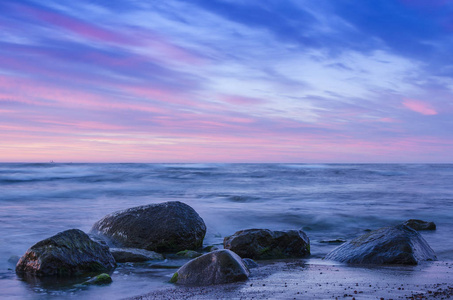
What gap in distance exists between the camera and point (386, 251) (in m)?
6.27

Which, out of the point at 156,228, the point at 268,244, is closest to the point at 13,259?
the point at 156,228

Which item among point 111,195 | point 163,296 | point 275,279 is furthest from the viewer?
point 111,195

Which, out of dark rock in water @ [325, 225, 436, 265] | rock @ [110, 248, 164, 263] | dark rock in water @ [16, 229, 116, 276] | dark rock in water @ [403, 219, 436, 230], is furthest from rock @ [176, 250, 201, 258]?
dark rock in water @ [403, 219, 436, 230]

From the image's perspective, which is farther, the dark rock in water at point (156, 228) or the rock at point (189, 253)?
the dark rock in water at point (156, 228)

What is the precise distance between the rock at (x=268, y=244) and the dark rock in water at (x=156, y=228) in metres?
1.06

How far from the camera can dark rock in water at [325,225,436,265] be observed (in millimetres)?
6125

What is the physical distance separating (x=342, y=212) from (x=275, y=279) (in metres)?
9.49

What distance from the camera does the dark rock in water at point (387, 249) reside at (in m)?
6.12

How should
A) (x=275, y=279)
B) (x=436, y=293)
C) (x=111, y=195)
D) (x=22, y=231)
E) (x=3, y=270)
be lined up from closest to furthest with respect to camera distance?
(x=436, y=293) → (x=275, y=279) → (x=3, y=270) → (x=22, y=231) → (x=111, y=195)

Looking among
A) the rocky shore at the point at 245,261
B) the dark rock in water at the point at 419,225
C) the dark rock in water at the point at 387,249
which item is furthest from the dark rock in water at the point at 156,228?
the dark rock in water at the point at 419,225

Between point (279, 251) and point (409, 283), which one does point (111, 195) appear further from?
point (409, 283)

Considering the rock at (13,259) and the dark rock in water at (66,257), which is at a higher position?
the dark rock in water at (66,257)

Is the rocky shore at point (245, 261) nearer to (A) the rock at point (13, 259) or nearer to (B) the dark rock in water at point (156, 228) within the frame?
(B) the dark rock in water at point (156, 228)

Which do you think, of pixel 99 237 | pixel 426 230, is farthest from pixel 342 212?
pixel 99 237
